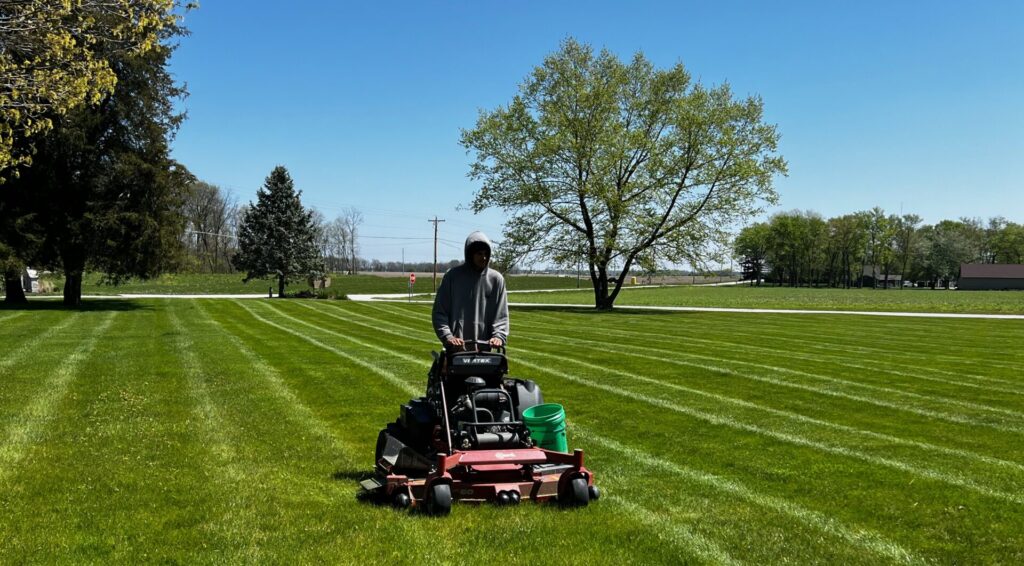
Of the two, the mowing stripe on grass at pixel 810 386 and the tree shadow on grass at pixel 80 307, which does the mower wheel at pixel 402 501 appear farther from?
the tree shadow on grass at pixel 80 307

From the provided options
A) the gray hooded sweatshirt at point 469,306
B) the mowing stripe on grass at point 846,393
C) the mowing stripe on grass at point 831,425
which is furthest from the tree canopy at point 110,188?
the gray hooded sweatshirt at point 469,306

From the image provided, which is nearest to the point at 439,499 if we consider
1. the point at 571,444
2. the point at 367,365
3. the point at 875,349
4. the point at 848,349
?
the point at 571,444

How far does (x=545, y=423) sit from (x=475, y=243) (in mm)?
1643

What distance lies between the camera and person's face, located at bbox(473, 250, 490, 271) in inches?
247

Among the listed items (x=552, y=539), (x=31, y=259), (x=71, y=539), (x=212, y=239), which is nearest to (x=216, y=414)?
(x=71, y=539)

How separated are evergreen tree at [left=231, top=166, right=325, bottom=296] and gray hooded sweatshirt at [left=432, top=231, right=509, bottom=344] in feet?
159

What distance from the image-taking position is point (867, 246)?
4769 inches

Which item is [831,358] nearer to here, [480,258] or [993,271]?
[480,258]

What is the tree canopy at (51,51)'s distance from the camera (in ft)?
31.7

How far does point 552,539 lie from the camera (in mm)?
4910

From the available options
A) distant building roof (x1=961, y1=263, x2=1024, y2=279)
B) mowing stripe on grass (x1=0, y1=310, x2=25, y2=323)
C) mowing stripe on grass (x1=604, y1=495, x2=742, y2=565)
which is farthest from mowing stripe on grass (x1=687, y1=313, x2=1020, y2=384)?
distant building roof (x1=961, y1=263, x2=1024, y2=279)

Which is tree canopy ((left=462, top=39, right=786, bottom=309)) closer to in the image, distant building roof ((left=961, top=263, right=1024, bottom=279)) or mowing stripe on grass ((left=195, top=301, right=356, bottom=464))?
mowing stripe on grass ((left=195, top=301, right=356, bottom=464))

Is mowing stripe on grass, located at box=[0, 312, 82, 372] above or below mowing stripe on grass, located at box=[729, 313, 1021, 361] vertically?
above

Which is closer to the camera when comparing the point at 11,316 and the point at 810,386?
the point at 810,386
